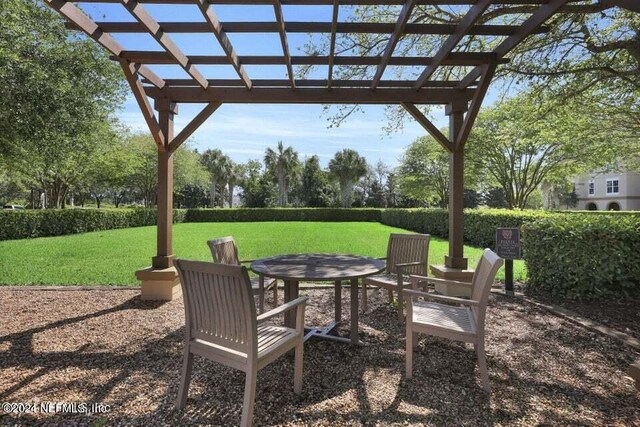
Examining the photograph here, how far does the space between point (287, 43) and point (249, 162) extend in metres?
44.0

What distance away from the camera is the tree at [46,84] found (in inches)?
248

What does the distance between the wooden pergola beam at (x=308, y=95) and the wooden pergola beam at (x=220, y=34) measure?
1.44 feet

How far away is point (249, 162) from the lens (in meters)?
46.0

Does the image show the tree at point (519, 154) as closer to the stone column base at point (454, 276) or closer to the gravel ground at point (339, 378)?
the stone column base at point (454, 276)

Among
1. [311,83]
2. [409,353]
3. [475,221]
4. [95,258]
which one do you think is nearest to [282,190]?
[475,221]

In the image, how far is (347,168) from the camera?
3644cm

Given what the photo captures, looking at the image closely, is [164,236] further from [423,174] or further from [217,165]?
[217,165]

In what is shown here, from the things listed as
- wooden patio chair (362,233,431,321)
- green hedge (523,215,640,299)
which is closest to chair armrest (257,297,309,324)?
wooden patio chair (362,233,431,321)

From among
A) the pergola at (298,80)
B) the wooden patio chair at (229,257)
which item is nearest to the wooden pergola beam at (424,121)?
the pergola at (298,80)

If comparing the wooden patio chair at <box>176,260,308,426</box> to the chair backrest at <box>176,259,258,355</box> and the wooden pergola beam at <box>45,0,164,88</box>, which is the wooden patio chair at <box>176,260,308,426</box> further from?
the wooden pergola beam at <box>45,0,164,88</box>

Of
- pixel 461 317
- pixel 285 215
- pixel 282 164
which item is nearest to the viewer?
pixel 461 317

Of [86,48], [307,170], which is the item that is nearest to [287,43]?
[86,48]

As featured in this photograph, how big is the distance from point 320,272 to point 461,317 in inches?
49.0

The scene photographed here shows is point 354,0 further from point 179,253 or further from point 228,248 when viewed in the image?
point 179,253
